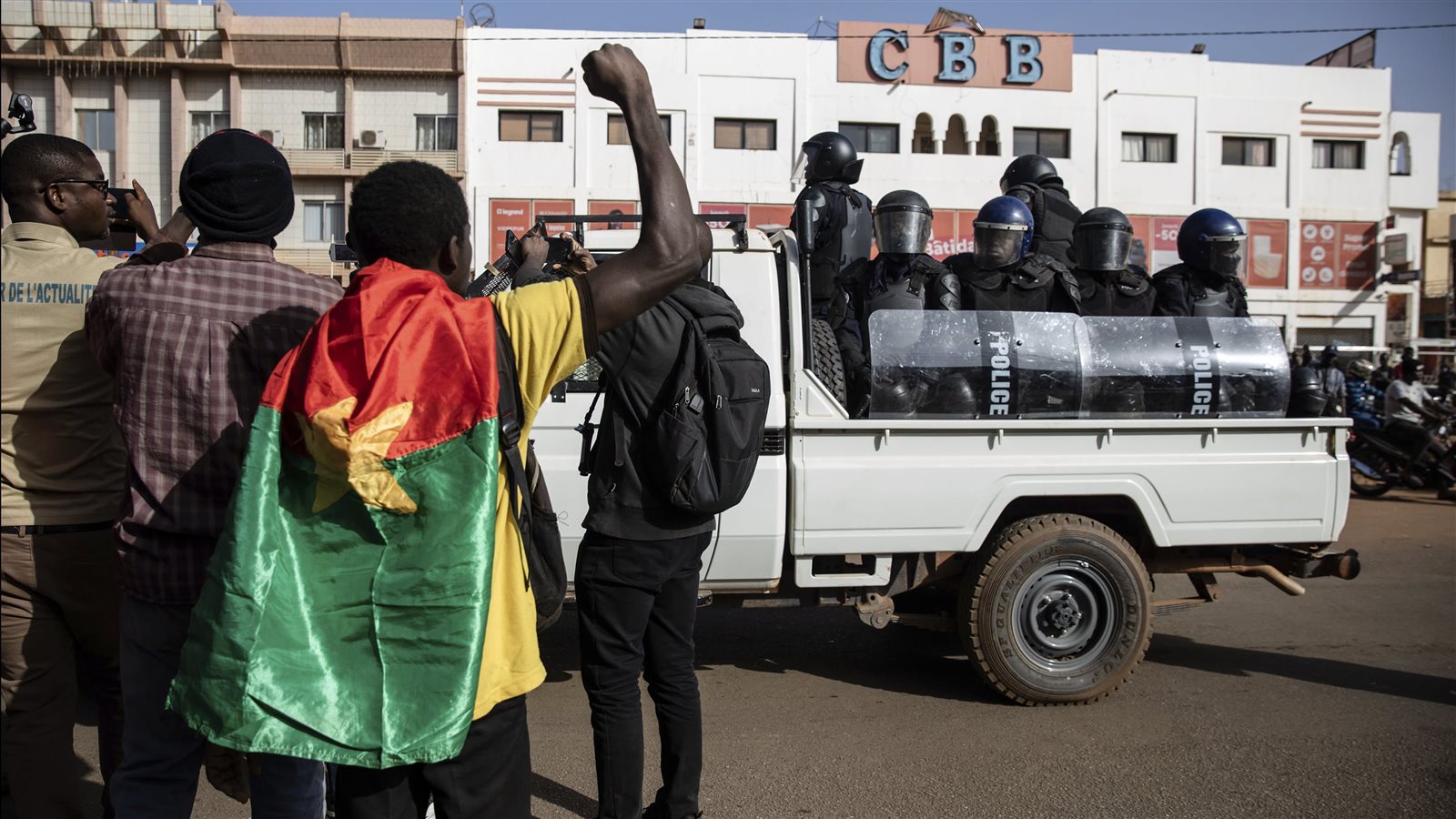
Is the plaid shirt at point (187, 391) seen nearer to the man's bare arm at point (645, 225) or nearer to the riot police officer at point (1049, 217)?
the man's bare arm at point (645, 225)

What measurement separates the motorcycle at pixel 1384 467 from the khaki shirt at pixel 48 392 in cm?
1272

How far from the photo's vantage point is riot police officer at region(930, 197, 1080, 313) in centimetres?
507

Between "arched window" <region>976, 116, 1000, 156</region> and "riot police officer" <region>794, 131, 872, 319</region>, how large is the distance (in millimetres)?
23280

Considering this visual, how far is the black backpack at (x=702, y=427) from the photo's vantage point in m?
3.01

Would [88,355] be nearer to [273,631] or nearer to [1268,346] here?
[273,631]

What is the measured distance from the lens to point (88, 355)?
2625 mm

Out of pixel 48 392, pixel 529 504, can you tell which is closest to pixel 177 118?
pixel 48 392

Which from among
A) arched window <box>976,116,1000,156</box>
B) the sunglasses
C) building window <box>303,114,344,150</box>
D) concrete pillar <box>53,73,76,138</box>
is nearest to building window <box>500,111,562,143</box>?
building window <box>303,114,344,150</box>

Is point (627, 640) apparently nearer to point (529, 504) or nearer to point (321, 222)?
point (529, 504)

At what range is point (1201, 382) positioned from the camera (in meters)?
4.73

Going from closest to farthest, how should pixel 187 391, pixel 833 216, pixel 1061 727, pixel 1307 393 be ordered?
pixel 187 391 < pixel 1061 727 < pixel 1307 393 < pixel 833 216

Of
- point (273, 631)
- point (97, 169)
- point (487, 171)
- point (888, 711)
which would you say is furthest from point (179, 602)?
point (487, 171)

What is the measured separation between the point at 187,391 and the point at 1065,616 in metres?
3.83

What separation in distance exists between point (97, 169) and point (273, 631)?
1.90 metres
